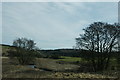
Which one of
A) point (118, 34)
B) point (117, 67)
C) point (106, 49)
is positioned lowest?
point (117, 67)

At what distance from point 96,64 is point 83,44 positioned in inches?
141

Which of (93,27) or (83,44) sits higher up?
(93,27)

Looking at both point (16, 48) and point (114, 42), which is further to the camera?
point (16, 48)

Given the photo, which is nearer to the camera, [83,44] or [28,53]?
[83,44]

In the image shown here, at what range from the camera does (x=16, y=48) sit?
42250 mm

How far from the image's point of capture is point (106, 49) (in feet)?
88.3

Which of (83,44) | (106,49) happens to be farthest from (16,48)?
(106,49)

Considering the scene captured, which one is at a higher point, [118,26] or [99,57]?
[118,26]

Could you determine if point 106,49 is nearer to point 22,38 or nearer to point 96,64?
point 96,64

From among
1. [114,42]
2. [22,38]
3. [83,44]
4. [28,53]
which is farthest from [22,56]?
[114,42]

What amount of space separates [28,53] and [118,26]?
861 inches

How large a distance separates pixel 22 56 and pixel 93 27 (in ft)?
67.4

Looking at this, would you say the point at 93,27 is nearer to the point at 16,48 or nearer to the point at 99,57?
the point at 99,57

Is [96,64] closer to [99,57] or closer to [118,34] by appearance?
[99,57]
